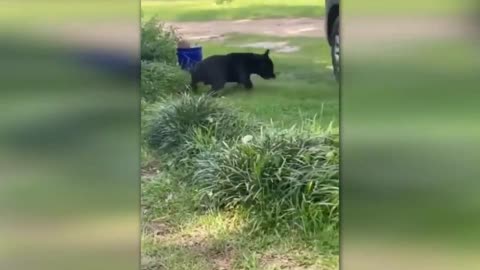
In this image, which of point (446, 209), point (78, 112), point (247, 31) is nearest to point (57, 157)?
point (78, 112)

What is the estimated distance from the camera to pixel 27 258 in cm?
349

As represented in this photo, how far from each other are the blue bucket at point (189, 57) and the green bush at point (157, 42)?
30mm

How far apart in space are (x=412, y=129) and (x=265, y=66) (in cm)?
79

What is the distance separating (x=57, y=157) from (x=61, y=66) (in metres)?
0.45

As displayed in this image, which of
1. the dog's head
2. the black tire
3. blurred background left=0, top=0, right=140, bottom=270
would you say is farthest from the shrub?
the black tire

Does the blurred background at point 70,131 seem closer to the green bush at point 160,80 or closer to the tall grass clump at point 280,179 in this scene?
the green bush at point 160,80

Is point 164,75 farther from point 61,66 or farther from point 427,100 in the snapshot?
point 427,100

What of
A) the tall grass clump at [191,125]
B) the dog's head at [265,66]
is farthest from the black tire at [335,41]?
the tall grass clump at [191,125]

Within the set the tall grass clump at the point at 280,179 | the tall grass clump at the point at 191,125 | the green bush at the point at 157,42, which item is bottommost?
the tall grass clump at the point at 280,179

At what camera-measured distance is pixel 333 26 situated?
11.1ft

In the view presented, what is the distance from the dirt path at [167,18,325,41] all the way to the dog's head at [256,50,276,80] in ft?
0.39

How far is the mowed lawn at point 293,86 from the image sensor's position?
3402 millimetres

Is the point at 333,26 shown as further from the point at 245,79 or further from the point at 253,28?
the point at 245,79

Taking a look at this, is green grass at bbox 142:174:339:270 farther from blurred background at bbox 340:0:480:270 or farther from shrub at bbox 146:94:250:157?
blurred background at bbox 340:0:480:270
